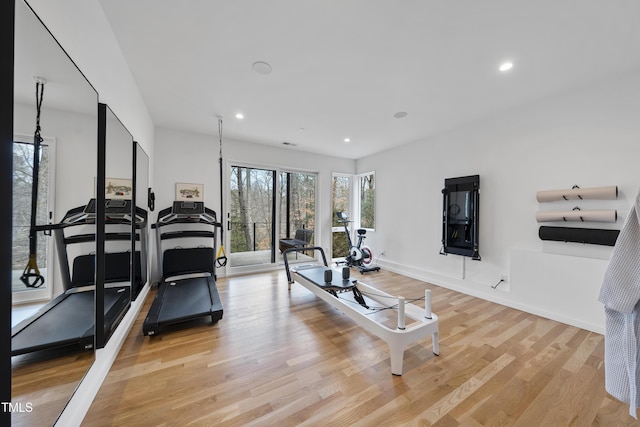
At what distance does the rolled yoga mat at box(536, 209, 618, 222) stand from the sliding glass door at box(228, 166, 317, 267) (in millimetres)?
4022

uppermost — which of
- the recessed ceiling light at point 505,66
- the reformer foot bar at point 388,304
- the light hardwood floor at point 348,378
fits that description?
the recessed ceiling light at point 505,66

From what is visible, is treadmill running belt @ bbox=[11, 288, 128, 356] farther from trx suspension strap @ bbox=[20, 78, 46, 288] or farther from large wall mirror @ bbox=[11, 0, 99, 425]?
trx suspension strap @ bbox=[20, 78, 46, 288]

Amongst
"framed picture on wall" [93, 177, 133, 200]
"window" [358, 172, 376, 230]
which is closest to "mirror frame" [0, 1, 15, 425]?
"framed picture on wall" [93, 177, 133, 200]

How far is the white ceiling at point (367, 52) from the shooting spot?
1763mm

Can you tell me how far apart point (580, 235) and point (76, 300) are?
4693 millimetres

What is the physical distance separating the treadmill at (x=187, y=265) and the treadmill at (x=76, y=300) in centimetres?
80

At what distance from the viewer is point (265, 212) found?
5258 millimetres

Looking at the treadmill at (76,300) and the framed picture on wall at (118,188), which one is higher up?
the framed picture on wall at (118,188)

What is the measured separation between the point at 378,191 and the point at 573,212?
3.44 metres

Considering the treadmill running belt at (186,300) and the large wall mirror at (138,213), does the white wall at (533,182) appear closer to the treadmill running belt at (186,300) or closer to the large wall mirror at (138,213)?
the treadmill running belt at (186,300)

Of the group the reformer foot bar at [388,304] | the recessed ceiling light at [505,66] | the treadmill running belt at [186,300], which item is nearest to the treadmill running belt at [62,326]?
the treadmill running belt at [186,300]

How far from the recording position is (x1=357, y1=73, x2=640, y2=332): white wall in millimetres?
2582

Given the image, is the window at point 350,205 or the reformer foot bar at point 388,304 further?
the window at point 350,205

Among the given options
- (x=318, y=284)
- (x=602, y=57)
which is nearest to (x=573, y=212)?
(x=602, y=57)
